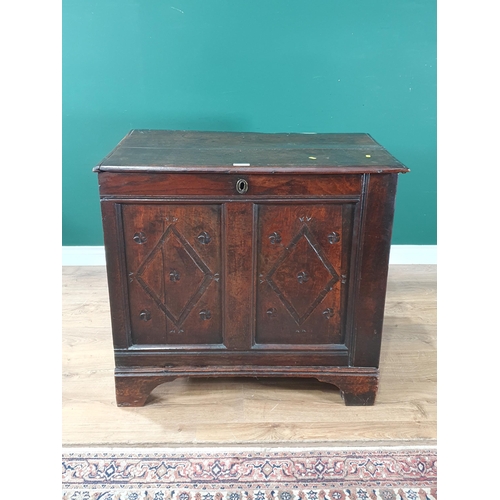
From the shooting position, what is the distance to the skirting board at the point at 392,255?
2791 mm

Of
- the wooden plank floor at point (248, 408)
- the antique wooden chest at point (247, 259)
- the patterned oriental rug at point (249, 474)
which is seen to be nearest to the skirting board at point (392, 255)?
the wooden plank floor at point (248, 408)

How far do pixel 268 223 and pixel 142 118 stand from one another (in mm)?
1074

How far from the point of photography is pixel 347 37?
A: 2410mm

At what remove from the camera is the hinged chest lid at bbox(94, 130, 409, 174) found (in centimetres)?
164

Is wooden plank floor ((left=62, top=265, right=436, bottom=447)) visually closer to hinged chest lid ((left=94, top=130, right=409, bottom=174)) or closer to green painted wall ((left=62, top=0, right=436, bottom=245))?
hinged chest lid ((left=94, top=130, right=409, bottom=174))

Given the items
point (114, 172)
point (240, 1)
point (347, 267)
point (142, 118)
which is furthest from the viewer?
point (142, 118)

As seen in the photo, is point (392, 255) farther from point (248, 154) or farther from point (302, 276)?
point (248, 154)

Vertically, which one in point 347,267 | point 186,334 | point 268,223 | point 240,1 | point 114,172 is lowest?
point 186,334

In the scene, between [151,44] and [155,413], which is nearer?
[155,413]

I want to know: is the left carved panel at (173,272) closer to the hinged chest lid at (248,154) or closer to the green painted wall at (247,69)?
the hinged chest lid at (248,154)

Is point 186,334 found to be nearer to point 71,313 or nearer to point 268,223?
point 268,223

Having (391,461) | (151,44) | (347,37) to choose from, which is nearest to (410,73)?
(347,37)

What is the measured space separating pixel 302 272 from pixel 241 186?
1.10ft

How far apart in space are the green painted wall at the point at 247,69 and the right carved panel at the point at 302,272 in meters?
0.92
